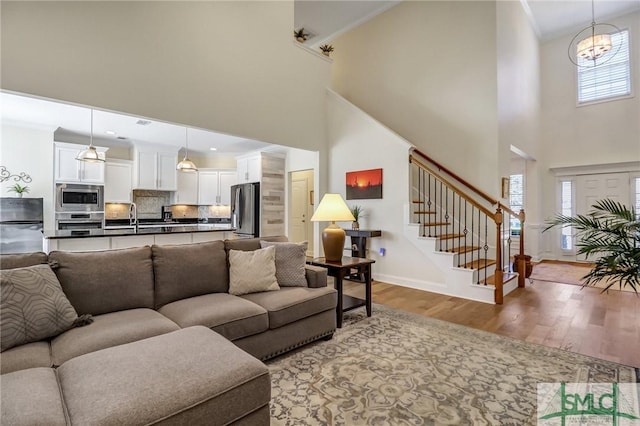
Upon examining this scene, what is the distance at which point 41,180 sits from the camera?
17.8 feet

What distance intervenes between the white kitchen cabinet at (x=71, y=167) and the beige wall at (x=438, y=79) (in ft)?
18.5

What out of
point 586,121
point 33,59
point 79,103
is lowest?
point 79,103

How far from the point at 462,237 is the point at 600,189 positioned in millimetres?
3871

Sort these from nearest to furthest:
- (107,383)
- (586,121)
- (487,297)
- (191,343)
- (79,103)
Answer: (107,383) → (191,343) → (79,103) → (487,297) → (586,121)

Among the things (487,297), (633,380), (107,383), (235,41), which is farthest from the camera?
(235,41)

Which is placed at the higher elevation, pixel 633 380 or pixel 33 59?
pixel 33 59

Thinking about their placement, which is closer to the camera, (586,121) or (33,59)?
(33,59)

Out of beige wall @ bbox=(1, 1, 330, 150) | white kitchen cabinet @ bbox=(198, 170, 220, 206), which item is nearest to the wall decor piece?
beige wall @ bbox=(1, 1, 330, 150)

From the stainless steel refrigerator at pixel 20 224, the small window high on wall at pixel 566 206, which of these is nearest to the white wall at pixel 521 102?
the small window high on wall at pixel 566 206

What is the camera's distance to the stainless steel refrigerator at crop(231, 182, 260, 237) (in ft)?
21.9

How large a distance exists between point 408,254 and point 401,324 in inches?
68.6

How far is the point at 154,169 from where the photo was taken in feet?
22.6

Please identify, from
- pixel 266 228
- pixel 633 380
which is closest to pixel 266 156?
pixel 266 228

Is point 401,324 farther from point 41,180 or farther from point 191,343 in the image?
point 41,180
